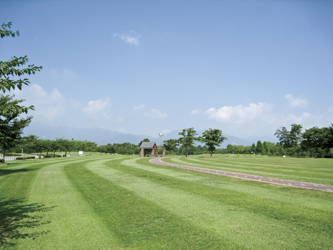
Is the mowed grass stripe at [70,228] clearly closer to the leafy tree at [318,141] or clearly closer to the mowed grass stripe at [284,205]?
the mowed grass stripe at [284,205]

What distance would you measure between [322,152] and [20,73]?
98.5 m

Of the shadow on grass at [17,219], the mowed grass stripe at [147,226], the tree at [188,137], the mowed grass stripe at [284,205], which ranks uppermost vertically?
the tree at [188,137]

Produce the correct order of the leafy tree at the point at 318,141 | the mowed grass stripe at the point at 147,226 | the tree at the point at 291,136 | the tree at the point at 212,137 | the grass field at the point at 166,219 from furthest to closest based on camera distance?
the tree at the point at 291,136 → the tree at the point at 212,137 → the leafy tree at the point at 318,141 → the grass field at the point at 166,219 → the mowed grass stripe at the point at 147,226

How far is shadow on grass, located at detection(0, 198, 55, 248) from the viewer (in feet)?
21.0

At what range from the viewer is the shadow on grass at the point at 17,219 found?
6410 mm

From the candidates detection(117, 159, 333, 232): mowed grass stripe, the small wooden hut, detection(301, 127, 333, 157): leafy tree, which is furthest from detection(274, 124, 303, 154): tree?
detection(117, 159, 333, 232): mowed grass stripe

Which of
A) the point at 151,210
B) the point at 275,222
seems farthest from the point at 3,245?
the point at 275,222

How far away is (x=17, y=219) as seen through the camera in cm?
779

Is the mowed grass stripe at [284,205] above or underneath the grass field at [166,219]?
above

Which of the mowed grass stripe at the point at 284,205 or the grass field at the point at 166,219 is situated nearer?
the grass field at the point at 166,219

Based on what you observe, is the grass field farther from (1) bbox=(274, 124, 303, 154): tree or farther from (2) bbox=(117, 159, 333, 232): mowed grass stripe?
(1) bbox=(274, 124, 303, 154): tree

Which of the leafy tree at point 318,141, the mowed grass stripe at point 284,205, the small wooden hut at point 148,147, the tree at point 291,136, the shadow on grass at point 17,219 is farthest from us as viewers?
the tree at point 291,136

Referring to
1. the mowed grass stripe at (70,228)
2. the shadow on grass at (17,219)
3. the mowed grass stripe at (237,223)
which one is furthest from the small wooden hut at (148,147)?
the shadow on grass at (17,219)

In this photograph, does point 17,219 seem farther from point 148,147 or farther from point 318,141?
point 318,141
